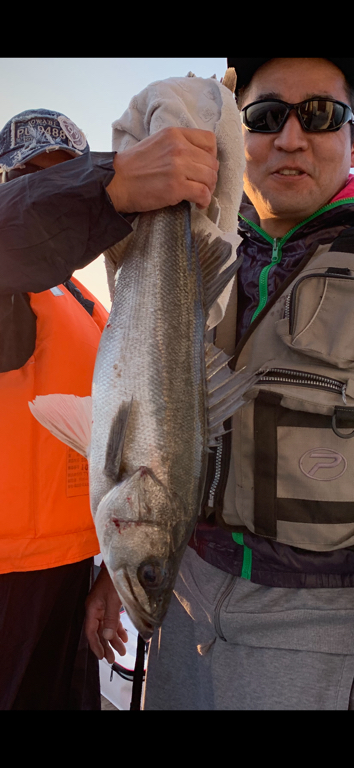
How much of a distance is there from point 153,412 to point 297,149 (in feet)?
5.50

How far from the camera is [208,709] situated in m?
2.48

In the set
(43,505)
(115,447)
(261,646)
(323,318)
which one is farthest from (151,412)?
(261,646)

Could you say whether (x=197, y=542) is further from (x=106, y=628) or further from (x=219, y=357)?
(x=219, y=357)

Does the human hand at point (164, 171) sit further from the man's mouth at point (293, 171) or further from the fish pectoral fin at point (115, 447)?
the man's mouth at point (293, 171)

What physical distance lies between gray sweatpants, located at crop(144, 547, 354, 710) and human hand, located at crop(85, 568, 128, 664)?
0.41 meters

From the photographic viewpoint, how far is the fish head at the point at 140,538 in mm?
1635

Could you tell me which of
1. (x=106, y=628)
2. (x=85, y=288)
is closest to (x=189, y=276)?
(x=85, y=288)

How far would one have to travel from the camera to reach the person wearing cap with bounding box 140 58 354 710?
2250 millimetres

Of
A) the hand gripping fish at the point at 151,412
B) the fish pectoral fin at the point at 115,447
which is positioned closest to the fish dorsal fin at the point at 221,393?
the hand gripping fish at the point at 151,412

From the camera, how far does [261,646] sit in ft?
7.56

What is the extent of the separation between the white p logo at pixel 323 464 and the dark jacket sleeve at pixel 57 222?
1275 millimetres

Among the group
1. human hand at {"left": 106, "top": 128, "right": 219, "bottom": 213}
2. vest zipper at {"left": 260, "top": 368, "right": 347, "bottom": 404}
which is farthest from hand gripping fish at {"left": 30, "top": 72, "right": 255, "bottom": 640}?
vest zipper at {"left": 260, "top": 368, "right": 347, "bottom": 404}

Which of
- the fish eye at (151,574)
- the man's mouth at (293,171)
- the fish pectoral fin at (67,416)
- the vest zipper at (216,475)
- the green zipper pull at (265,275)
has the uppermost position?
the man's mouth at (293,171)

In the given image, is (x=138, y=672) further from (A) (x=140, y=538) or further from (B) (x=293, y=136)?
(B) (x=293, y=136)
